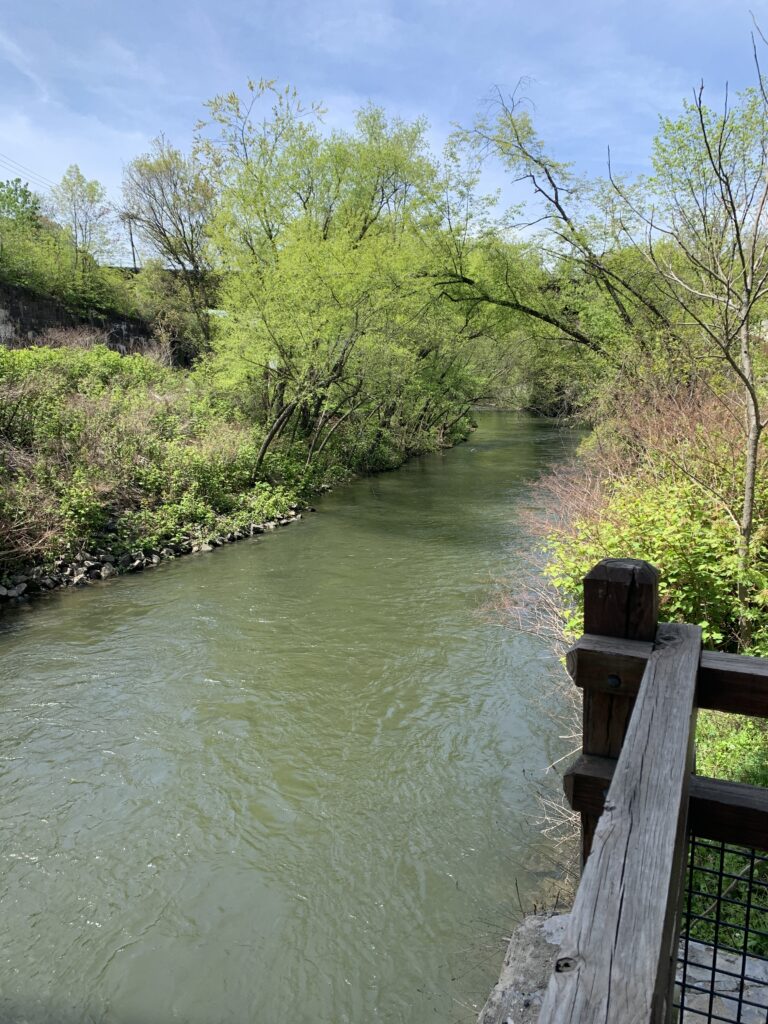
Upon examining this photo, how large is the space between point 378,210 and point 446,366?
6.51m

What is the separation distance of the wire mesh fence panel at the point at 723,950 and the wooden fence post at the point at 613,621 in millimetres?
433

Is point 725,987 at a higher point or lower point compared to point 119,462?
lower

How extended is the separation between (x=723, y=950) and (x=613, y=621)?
246 cm

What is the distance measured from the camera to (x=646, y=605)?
180 cm

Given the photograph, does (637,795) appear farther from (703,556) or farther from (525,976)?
(703,556)

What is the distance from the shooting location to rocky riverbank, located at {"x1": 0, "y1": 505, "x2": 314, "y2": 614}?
11362 millimetres

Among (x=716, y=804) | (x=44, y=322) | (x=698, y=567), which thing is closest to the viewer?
(x=716, y=804)

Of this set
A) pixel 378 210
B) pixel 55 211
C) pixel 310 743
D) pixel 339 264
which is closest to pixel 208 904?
pixel 310 743

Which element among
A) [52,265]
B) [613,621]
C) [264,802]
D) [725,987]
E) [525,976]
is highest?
[52,265]

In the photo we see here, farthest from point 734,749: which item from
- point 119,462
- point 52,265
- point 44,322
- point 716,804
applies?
point 52,265

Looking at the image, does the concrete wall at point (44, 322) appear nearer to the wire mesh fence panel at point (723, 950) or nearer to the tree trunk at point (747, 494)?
the tree trunk at point (747, 494)

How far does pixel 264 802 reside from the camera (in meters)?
6.13

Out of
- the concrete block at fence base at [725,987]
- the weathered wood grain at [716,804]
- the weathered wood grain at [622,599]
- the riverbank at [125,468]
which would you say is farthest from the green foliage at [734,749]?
the riverbank at [125,468]

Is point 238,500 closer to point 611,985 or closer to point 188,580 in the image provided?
point 188,580
